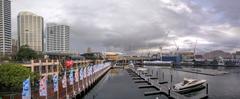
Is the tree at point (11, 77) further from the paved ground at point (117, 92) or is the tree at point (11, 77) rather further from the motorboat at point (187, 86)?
the motorboat at point (187, 86)

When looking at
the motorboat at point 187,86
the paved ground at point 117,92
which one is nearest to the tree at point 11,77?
the paved ground at point 117,92

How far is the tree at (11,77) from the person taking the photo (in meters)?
68.1

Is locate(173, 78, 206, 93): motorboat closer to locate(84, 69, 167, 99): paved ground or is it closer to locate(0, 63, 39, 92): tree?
locate(84, 69, 167, 99): paved ground

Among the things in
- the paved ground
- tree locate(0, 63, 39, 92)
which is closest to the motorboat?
the paved ground

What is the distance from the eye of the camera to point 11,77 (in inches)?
2702

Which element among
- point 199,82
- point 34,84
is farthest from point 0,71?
point 199,82

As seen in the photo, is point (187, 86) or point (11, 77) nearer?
point (11, 77)

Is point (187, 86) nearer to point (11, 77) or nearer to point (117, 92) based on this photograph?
point (117, 92)

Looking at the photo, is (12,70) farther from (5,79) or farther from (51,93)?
(51,93)

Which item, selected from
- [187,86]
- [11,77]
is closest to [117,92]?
[187,86]

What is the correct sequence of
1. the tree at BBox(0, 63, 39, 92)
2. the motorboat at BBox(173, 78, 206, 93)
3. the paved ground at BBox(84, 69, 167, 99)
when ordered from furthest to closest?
1. the motorboat at BBox(173, 78, 206, 93)
2. the paved ground at BBox(84, 69, 167, 99)
3. the tree at BBox(0, 63, 39, 92)

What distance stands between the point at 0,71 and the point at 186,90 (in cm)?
5094

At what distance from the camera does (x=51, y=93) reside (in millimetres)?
61312

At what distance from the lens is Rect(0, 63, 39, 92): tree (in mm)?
68125
